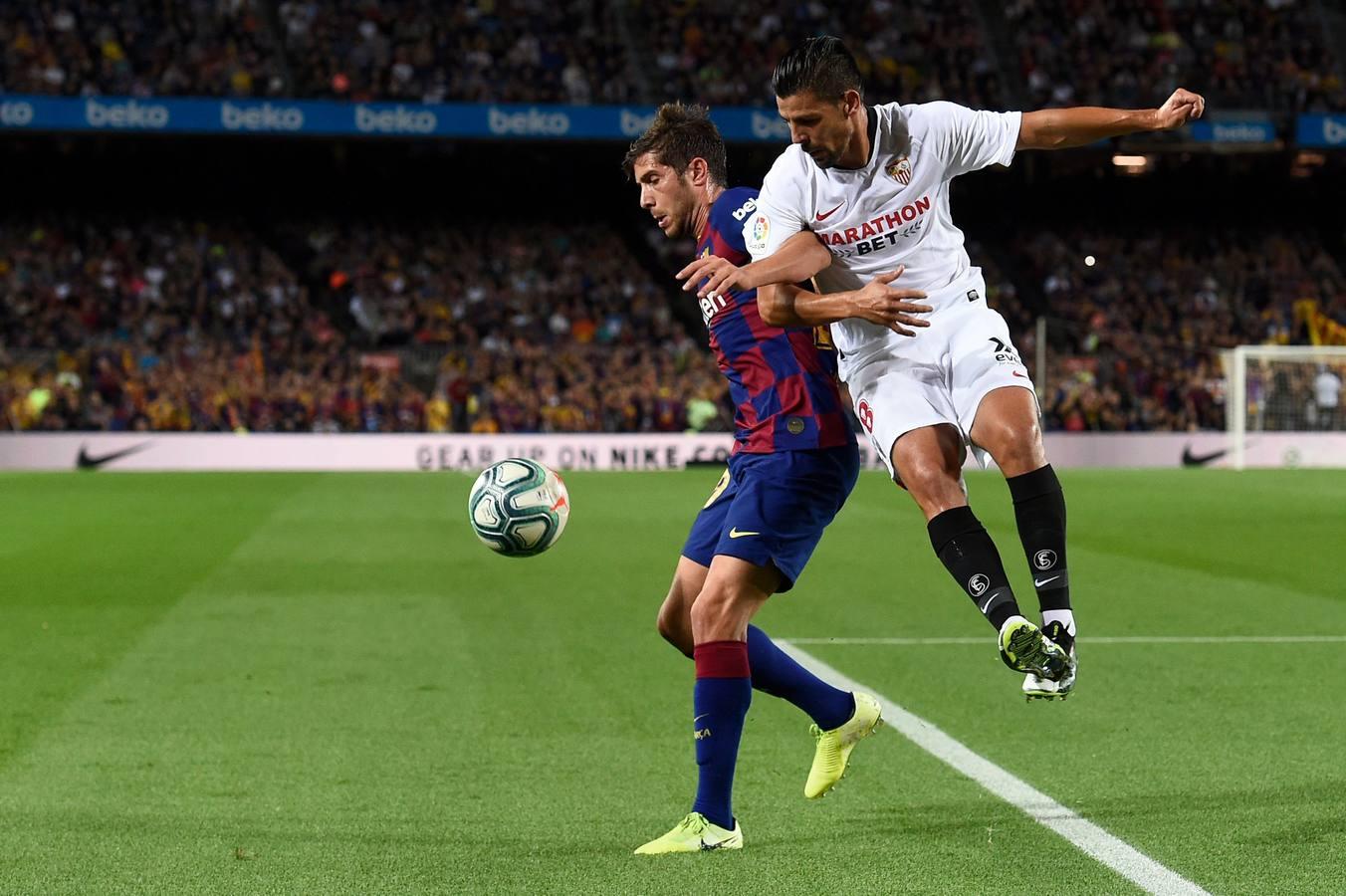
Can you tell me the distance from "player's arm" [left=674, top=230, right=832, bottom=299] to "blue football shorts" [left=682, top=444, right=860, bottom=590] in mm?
585

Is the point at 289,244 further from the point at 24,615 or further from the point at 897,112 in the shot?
the point at 897,112

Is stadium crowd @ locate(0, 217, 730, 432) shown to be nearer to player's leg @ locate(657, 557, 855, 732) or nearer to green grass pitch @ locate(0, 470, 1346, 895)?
green grass pitch @ locate(0, 470, 1346, 895)

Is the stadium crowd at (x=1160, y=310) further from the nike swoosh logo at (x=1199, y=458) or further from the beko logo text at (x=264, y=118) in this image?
the beko logo text at (x=264, y=118)

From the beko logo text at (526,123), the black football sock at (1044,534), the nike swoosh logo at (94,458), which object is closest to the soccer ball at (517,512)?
the black football sock at (1044,534)

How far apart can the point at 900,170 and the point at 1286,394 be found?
2816 cm

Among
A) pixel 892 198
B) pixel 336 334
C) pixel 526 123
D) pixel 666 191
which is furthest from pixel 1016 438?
pixel 526 123

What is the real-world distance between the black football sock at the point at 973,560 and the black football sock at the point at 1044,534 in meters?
0.11

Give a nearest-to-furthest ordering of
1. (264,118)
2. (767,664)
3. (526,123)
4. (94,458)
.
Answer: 1. (767,664)
2. (94,458)
3. (264,118)
4. (526,123)

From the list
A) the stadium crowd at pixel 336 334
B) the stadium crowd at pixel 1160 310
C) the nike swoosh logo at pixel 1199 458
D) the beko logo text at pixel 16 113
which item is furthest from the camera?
the beko logo text at pixel 16 113

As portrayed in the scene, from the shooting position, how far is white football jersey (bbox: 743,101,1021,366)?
5.30 meters

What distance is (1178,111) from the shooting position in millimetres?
5188

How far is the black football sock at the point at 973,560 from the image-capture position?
491 cm

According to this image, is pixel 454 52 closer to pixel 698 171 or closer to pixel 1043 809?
pixel 698 171

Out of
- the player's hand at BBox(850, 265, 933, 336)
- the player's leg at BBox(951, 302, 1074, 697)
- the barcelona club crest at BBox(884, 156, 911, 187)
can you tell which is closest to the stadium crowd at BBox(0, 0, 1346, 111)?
the barcelona club crest at BBox(884, 156, 911, 187)
